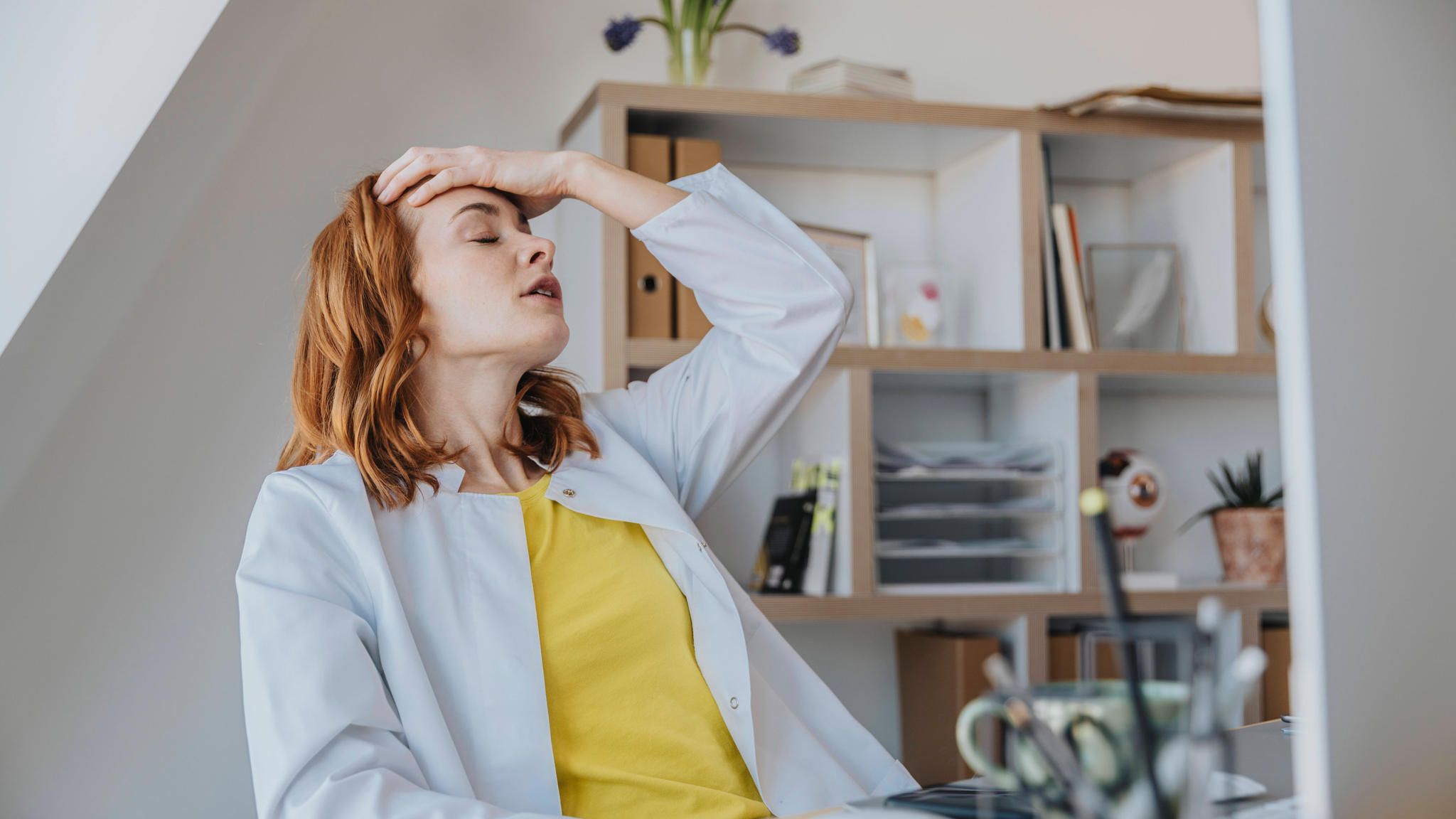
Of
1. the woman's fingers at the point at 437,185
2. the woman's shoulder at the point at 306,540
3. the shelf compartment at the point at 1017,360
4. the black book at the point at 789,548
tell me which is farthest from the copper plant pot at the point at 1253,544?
the woman's shoulder at the point at 306,540

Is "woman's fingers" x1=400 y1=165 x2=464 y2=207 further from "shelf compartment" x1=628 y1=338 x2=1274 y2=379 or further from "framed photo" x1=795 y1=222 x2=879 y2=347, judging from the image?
"framed photo" x1=795 y1=222 x2=879 y2=347

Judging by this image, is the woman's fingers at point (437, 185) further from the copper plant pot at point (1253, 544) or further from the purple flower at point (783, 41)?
the copper plant pot at point (1253, 544)

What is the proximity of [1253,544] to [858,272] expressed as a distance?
1.00 metres

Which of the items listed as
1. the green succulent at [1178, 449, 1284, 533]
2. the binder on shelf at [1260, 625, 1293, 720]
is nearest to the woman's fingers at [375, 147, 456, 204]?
the green succulent at [1178, 449, 1284, 533]

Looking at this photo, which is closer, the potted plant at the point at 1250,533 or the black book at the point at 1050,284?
the black book at the point at 1050,284

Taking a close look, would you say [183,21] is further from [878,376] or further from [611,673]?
[878,376]

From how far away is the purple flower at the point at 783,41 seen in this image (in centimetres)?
247

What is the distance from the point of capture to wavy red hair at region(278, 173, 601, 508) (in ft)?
4.46

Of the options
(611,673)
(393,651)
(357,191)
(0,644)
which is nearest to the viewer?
(393,651)

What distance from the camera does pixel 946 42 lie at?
2775mm

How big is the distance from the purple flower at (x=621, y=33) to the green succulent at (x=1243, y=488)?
1461 mm

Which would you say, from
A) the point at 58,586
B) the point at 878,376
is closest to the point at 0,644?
the point at 58,586

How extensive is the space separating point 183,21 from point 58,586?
2.98 feet

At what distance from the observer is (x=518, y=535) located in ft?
4.34
